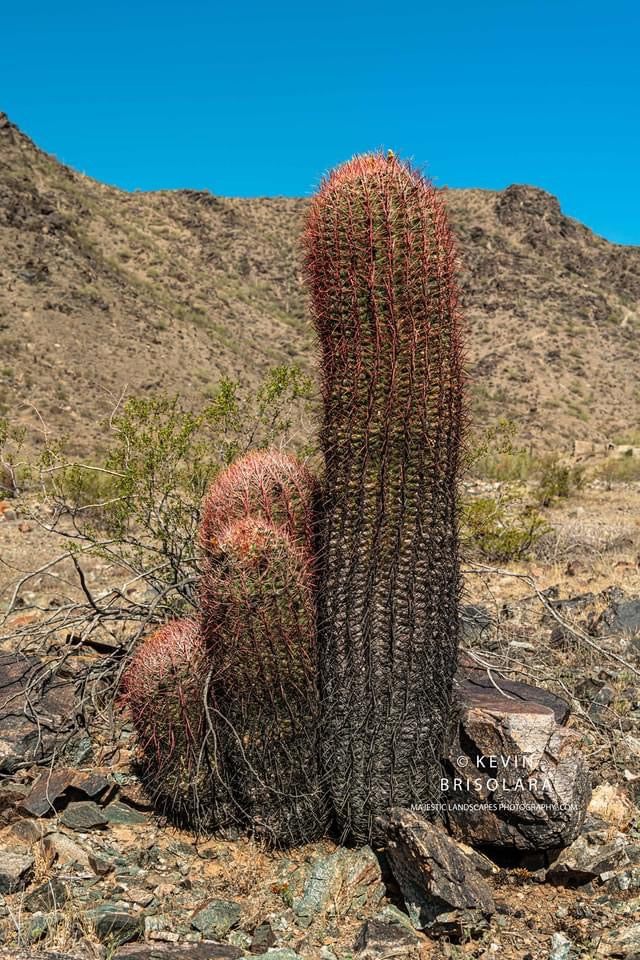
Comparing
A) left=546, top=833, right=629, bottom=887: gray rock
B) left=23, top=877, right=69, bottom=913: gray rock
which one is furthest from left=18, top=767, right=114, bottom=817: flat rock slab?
left=546, top=833, right=629, bottom=887: gray rock

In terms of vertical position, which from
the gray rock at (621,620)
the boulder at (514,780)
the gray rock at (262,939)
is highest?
the gray rock at (621,620)

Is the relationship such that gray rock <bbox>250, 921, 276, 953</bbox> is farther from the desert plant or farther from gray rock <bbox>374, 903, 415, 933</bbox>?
the desert plant

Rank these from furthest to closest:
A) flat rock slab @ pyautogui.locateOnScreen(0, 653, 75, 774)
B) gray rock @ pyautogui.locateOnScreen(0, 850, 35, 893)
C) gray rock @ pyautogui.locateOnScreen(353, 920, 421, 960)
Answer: flat rock slab @ pyautogui.locateOnScreen(0, 653, 75, 774) < gray rock @ pyautogui.locateOnScreen(0, 850, 35, 893) < gray rock @ pyautogui.locateOnScreen(353, 920, 421, 960)

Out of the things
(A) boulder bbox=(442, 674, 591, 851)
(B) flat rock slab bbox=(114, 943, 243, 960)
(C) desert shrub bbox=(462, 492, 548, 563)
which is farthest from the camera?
(C) desert shrub bbox=(462, 492, 548, 563)

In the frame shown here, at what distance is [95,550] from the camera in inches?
249

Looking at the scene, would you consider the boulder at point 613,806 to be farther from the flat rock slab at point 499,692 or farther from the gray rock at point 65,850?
the gray rock at point 65,850

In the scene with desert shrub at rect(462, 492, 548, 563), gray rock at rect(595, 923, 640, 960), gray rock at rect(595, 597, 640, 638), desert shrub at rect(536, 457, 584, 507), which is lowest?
gray rock at rect(595, 923, 640, 960)

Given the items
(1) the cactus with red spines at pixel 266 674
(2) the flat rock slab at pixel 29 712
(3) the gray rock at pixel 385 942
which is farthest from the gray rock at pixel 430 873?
(2) the flat rock slab at pixel 29 712

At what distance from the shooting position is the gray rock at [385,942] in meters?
3.18

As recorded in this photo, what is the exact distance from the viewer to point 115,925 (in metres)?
3.23

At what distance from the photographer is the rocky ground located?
324 cm

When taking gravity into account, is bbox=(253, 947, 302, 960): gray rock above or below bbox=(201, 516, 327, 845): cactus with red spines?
below

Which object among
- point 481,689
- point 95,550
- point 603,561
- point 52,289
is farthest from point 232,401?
point 52,289

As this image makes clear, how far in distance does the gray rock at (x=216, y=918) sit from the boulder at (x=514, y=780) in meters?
1.13
